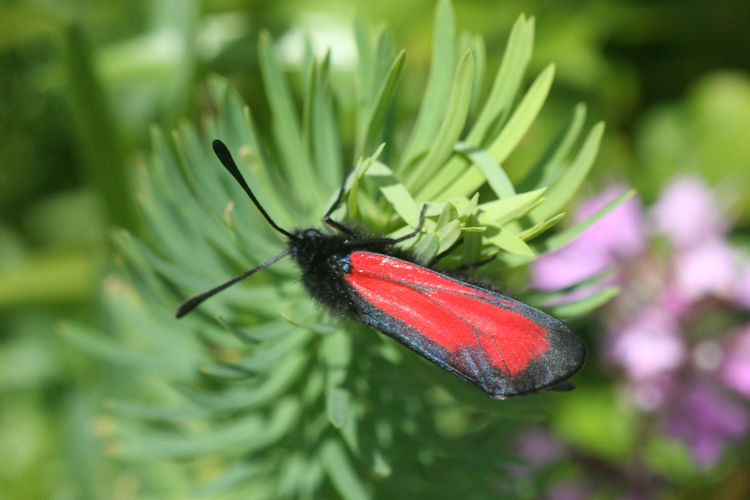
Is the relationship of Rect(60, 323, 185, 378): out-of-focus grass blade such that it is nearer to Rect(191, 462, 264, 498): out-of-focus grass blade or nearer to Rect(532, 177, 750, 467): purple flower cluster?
Rect(191, 462, 264, 498): out-of-focus grass blade

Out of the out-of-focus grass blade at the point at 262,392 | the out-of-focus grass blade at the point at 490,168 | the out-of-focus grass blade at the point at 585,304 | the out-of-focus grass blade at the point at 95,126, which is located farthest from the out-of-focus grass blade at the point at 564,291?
the out-of-focus grass blade at the point at 95,126

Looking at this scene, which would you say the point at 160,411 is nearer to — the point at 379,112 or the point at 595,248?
the point at 379,112

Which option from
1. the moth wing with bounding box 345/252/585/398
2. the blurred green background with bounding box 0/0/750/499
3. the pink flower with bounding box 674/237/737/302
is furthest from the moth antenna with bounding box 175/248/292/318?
the pink flower with bounding box 674/237/737/302

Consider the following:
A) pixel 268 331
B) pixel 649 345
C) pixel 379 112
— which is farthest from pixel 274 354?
pixel 649 345

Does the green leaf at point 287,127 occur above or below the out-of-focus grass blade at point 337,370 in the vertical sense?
above

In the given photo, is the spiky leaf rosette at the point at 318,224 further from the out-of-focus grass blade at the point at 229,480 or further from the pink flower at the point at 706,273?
the pink flower at the point at 706,273

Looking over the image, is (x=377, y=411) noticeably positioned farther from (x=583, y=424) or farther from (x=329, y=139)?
(x=583, y=424)
